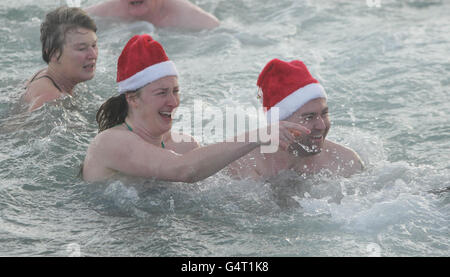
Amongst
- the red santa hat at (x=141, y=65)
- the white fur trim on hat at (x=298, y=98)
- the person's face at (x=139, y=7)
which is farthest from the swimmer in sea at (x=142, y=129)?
the person's face at (x=139, y=7)

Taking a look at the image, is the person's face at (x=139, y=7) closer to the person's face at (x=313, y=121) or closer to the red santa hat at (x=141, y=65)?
the red santa hat at (x=141, y=65)

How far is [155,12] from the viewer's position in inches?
385

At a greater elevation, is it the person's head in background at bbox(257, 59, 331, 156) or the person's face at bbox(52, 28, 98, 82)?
the person's face at bbox(52, 28, 98, 82)

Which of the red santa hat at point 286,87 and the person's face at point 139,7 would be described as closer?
the red santa hat at point 286,87

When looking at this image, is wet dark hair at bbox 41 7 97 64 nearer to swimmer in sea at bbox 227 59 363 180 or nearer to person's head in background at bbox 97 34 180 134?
person's head in background at bbox 97 34 180 134

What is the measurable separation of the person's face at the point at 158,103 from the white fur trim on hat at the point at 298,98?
0.78 meters

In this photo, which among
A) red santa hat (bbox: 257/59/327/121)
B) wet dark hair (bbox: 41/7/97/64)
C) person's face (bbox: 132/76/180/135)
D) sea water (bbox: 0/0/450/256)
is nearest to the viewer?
sea water (bbox: 0/0/450/256)

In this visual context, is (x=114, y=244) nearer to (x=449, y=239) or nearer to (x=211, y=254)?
(x=211, y=254)

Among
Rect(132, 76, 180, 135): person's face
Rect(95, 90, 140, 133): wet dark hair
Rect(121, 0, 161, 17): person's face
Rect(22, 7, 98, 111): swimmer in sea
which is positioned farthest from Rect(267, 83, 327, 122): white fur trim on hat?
Rect(121, 0, 161, 17): person's face

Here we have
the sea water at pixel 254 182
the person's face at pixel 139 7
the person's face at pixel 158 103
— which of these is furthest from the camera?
the person's face at pixel 139 7

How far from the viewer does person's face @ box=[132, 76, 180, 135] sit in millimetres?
5016

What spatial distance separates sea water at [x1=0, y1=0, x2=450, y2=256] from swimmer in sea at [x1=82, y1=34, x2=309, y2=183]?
253mm

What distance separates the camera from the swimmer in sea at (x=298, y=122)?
5074 mm
